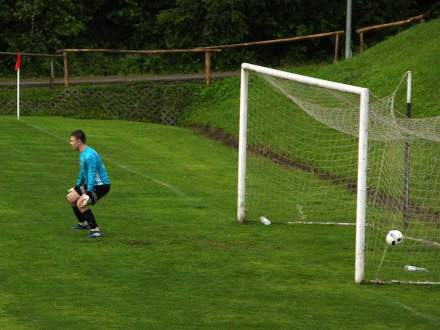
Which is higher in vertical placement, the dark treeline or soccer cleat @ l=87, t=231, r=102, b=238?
the dark treeline

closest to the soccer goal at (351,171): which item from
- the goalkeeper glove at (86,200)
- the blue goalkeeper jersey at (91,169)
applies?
the blue goalkeeper jersey at (91,169)

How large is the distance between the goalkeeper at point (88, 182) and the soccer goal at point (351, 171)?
3171 mm

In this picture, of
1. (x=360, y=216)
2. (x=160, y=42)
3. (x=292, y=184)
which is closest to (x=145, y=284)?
(x=360, y=216)

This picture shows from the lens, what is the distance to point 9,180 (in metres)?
24.8

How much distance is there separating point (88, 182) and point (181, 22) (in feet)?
107

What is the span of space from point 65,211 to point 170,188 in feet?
12.3

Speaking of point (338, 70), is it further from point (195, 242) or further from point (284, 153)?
point (195, 242)

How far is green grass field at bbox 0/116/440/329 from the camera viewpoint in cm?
1411

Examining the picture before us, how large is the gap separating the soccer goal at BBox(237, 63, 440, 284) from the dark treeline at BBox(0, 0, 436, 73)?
21.1m

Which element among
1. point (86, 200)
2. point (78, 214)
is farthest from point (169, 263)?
point (78, 214)

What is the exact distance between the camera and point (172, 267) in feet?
55.3

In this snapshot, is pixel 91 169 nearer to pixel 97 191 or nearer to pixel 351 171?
pixel 97 191

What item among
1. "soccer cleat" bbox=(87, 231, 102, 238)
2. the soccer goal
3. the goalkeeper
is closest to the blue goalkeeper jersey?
the goalkeeper

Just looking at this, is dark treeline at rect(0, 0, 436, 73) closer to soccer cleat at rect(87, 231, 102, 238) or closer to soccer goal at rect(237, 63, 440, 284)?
soccer goal at rect(237, 63, 440, 284)
